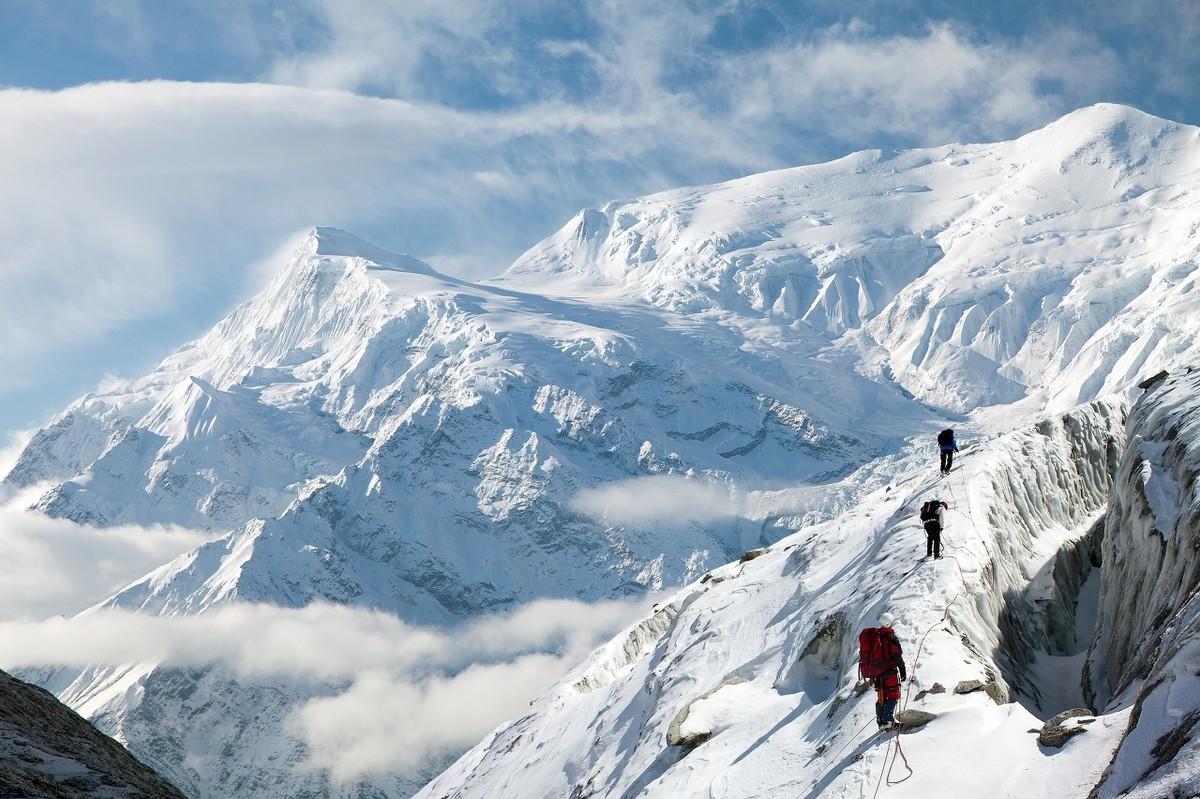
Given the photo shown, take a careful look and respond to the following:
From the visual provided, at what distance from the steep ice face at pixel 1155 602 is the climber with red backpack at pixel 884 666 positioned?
493 cm

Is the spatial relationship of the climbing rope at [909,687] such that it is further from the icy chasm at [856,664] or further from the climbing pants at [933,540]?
the climbing pants at [933,540]

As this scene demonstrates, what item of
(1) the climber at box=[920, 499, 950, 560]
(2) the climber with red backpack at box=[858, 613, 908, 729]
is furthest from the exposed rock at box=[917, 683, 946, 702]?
(1) the climber at box=[920, 499, 950, 560]

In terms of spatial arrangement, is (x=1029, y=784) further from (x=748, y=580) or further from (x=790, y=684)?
(x=748, y=580)

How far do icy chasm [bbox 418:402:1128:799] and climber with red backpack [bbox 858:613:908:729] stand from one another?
3.10ft

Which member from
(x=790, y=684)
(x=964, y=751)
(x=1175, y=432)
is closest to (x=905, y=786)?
(x=964, y=751)

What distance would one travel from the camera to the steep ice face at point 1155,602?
1652cm

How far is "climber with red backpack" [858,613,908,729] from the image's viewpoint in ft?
78.7

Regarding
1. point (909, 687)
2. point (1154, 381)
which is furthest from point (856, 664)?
point (1154, 381)

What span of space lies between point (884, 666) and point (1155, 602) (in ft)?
31.9

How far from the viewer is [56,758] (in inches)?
736

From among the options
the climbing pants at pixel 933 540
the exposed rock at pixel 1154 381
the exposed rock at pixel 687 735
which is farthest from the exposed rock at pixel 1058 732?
the exposed rock at pixel 1154 381

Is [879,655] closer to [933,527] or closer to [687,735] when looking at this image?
[933,527]

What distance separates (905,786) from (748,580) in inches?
1327

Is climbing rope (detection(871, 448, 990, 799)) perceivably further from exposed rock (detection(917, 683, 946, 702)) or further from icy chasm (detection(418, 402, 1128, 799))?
exposed rock (detection(917, 683, 946, 702))
